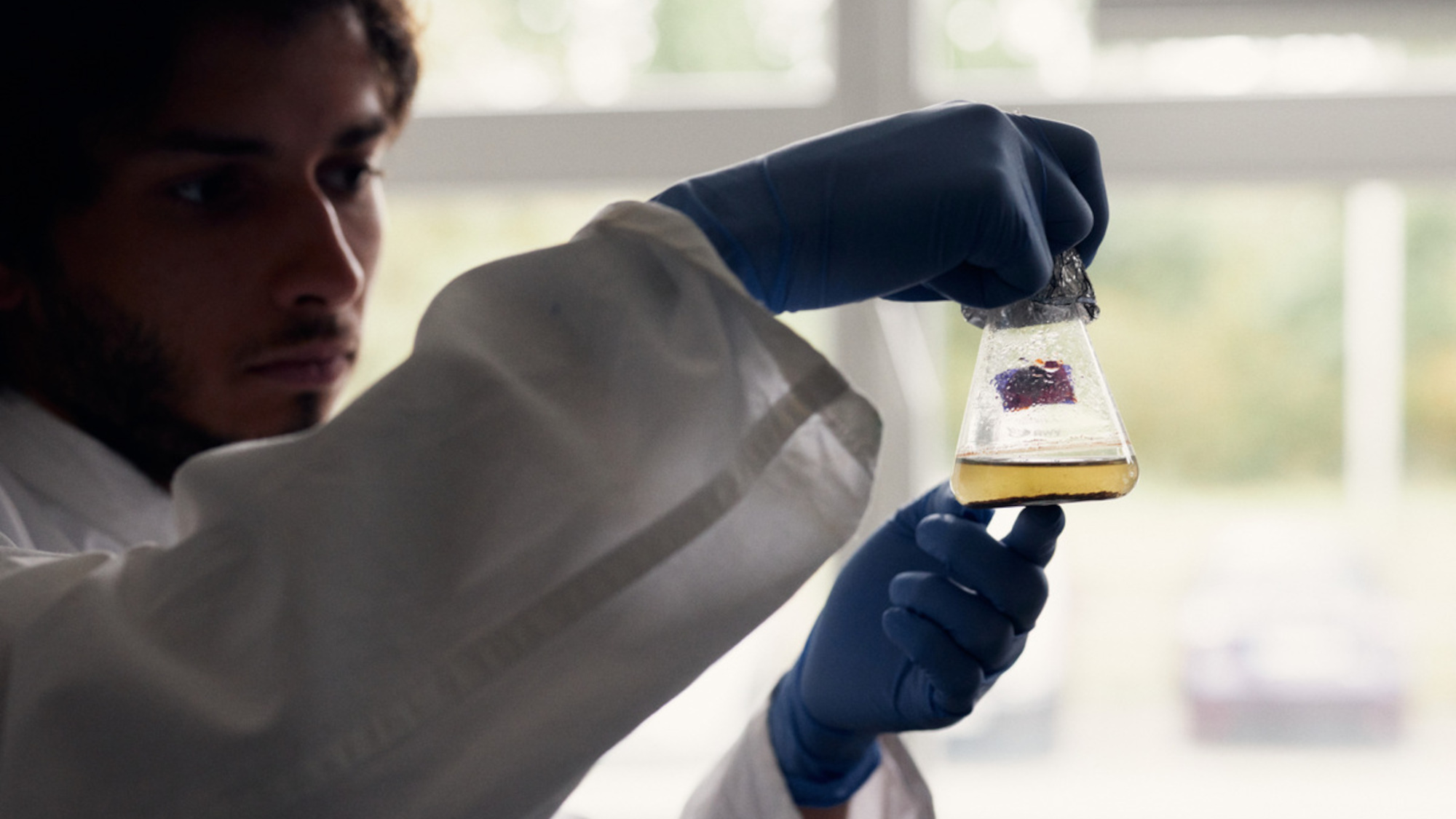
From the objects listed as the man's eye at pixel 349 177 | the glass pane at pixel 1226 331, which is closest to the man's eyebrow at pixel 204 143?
the man's eye at pixel 349 177

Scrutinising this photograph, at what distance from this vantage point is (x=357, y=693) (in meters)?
0.56

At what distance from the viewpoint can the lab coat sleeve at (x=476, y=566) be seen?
0.56m

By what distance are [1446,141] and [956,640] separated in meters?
1.32

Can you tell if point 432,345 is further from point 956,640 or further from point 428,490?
point 956,640

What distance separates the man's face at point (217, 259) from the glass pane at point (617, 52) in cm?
70

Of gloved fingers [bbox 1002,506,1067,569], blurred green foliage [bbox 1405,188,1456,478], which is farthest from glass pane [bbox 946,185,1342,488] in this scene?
gloved fingers [bbox 1002,506,1067,569]

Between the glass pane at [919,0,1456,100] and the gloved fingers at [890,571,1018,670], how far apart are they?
114cm

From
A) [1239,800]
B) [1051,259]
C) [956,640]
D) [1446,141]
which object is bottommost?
[1239,800]

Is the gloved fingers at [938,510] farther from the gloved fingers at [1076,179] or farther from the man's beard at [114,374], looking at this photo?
the man's beard at [114,374]

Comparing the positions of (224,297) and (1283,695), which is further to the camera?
(1283,695)

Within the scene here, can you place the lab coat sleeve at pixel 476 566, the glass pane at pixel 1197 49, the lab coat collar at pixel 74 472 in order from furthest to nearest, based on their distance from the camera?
1. the glass pane at pixel 1197 49
2. the lab coat collar at pixel 74 472
3. the lab coat sleeve at pixel 476 566

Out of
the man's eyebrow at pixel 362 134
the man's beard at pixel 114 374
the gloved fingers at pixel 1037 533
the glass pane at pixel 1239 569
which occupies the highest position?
the man's eyebrow at pixel 362 134

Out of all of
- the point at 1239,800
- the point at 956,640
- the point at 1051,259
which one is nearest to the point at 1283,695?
the point at 1239,800

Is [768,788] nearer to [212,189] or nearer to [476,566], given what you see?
[476,566]
